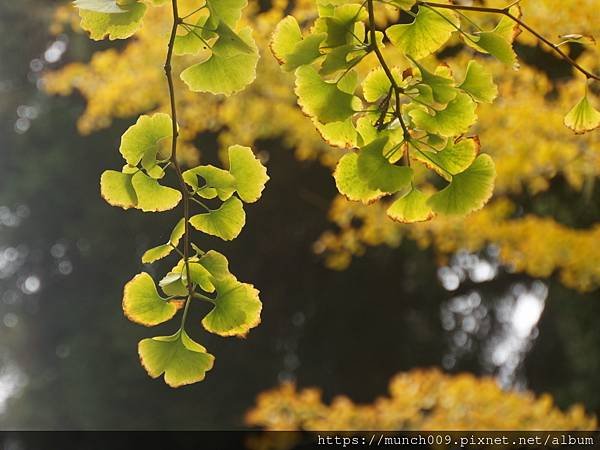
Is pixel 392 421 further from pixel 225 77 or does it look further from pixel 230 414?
pixel 225 77

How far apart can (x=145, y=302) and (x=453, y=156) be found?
0.14 m

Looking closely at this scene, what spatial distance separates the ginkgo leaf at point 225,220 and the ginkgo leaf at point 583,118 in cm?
15

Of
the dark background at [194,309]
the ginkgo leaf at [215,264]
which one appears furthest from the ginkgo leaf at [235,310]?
the dark background at [194,309]

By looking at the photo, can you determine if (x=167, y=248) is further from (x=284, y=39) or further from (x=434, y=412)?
(x=434, y=412)

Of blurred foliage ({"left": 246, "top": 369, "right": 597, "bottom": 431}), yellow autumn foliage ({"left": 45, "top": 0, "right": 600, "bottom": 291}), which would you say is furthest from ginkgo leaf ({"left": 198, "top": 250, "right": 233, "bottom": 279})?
blurred foliage ({"left": 246, "top": 369, "right": 597, "bottom": 431})

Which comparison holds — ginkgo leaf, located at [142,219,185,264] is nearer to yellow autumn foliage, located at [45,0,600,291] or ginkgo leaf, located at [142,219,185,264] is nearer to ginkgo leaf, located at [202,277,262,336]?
ginkgo leaf, located at [202,277,262,336]

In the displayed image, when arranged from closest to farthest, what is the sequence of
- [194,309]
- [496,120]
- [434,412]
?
[496,120]
[434,412]
[194,309]

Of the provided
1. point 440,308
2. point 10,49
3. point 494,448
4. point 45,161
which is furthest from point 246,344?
point 10,49

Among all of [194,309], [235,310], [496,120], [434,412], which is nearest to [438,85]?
[235,310]

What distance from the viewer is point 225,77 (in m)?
0.35

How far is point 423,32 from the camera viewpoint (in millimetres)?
338

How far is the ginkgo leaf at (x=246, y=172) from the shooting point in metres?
0.37

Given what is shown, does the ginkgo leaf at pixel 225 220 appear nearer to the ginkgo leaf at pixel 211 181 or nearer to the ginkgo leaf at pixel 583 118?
the ginkgo leaf at pixel 211 181

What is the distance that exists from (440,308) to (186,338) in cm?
373
